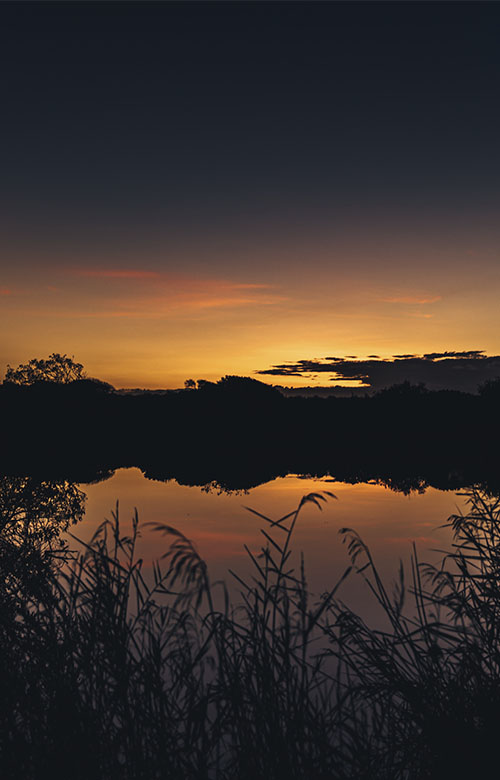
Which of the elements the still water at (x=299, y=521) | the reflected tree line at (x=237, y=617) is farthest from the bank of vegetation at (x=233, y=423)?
the still water at (x=299, y=521)

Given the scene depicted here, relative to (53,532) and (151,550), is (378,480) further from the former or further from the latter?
(53,532)

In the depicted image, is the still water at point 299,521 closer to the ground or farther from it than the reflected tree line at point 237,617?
closer to the ground

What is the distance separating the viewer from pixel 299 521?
27.0 meters

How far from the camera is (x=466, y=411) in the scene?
3056 inches

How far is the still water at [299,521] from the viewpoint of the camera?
18516mm

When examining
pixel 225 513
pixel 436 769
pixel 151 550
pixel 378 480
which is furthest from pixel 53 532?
pixel 378 480

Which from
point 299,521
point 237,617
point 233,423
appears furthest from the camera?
point 233,423

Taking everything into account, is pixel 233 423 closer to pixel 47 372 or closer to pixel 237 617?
pixel 47 372

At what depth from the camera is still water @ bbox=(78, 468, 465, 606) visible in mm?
18516

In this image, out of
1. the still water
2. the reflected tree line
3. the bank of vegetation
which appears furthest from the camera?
the bank of vegetation

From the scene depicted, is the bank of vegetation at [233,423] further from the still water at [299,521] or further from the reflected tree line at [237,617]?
the still water at [299,521]

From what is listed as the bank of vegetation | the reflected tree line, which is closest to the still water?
the reflected tree line

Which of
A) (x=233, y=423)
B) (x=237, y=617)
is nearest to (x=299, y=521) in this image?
(x=237, y=617)

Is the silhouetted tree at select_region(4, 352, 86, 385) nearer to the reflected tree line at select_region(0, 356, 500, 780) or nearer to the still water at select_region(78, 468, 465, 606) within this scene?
the reflected tree line at select_region(0, 356, 500, 780)
